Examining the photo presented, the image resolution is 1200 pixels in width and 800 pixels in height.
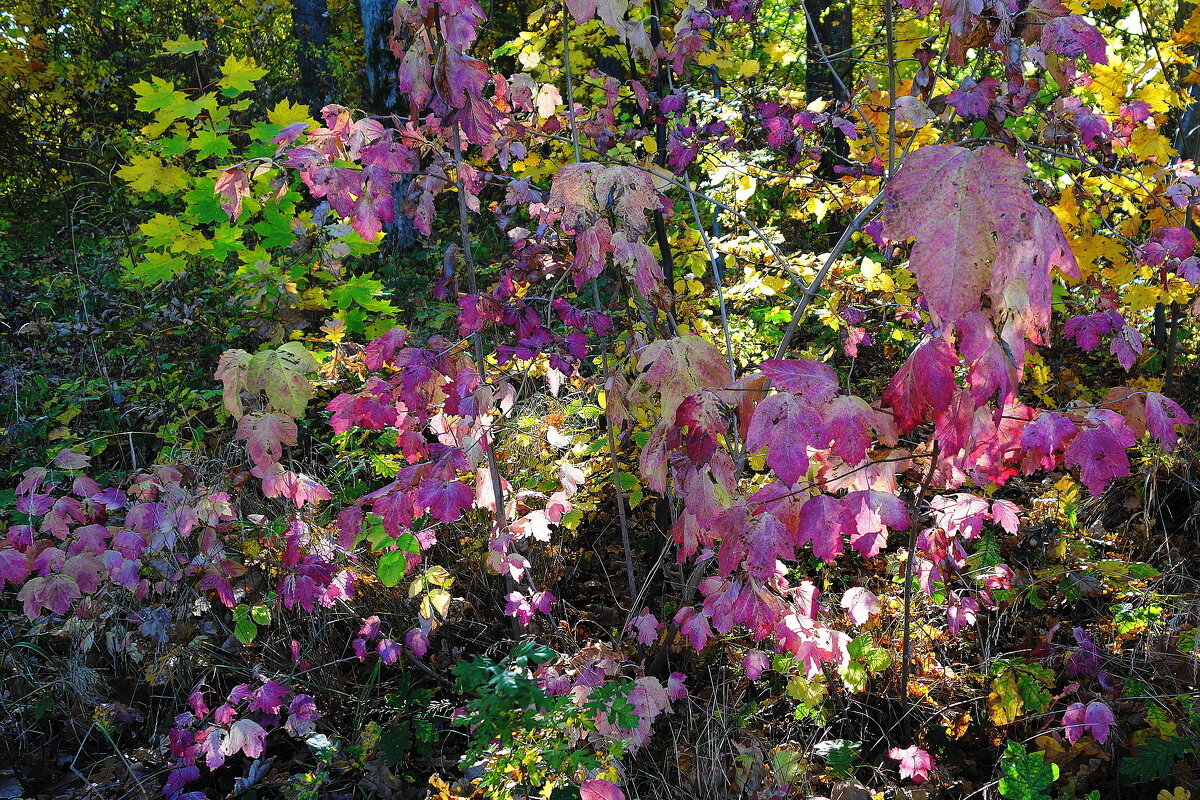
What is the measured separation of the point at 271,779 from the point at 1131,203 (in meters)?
3.54

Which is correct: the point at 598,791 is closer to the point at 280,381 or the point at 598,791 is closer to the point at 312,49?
the point at 280,381

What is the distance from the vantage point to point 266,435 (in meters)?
1.79

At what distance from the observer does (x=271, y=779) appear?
2.24 m

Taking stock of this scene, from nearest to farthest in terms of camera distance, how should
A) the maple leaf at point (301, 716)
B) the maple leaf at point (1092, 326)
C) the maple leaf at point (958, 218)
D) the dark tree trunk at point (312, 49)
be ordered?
the maple leaf at point (958, 218) < the maple leaf at point (301, 716) < the maple leaf at point (1092, 326) < the dark tree trunk at point (312, 49)

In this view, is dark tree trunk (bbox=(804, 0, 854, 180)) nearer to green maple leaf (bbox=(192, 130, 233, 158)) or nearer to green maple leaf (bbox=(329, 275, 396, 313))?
green maple leaf (bbox=(329, 275, 396, 313))

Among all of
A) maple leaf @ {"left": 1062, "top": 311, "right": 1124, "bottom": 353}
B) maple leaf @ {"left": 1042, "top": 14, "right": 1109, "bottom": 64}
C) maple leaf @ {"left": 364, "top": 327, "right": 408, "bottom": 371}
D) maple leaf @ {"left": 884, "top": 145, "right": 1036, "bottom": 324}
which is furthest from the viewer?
maple leaf @ {"left": 1062, "top": 311, "right": 1124, "bottom": 353}

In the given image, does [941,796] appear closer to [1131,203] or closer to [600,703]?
[600,703]

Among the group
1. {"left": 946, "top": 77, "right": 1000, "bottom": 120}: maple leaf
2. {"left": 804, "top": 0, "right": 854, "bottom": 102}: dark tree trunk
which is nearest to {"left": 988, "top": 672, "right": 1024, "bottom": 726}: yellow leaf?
{"left": 946, "top": 77, "right": 1000, "bottom": 120}: maple leaf

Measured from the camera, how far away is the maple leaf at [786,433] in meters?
1.24

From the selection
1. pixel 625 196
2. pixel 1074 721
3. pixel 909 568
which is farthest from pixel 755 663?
pixel 625 196

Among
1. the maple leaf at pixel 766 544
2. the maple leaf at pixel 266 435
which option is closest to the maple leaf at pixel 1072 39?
the maple leaf at pixel 766 544

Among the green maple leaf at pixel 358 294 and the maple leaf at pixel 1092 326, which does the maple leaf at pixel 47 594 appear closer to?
the green maple leaf at pixel 358 294

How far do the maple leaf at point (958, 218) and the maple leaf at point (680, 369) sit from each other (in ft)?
1.62

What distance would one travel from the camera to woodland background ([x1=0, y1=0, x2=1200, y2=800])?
4.91ft
